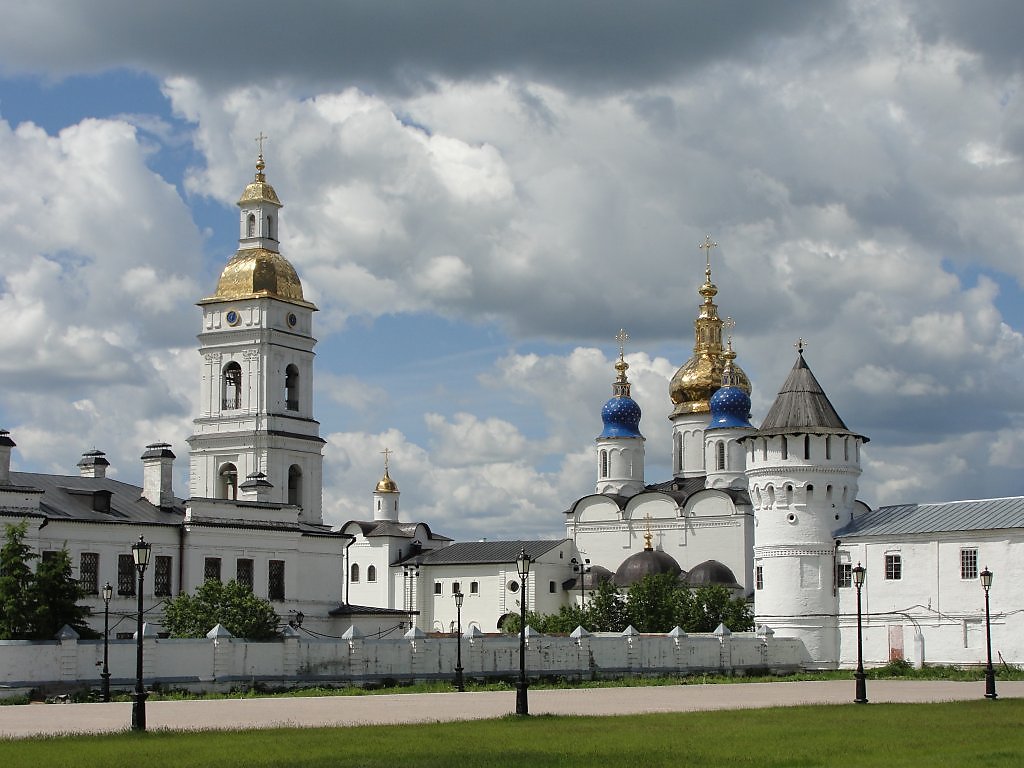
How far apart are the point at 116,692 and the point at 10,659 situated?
2.41 meters

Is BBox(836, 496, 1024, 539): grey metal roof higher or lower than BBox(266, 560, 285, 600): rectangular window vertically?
higher

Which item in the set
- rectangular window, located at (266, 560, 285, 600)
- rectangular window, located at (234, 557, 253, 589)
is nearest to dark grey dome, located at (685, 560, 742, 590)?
rectangular window, located at (266, 560, 285, 600)

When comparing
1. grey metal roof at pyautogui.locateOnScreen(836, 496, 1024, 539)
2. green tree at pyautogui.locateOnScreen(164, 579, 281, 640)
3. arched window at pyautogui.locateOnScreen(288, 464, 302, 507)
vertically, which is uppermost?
arched window at pyautogui.locateOnScreen(288, 464, 302, 507)

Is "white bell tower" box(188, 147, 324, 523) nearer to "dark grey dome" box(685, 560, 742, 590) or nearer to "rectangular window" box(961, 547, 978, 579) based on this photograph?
"dark grey dome" box(685, 560, 742, 590)

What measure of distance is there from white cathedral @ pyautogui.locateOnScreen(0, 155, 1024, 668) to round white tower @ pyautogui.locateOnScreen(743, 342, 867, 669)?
0.07 metres

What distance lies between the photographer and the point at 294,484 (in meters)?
65.2

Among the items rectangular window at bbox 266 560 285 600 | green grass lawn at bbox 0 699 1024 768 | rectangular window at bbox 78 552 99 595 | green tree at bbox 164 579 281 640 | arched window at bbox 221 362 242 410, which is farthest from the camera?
arched window at bbox 221 362 242 410

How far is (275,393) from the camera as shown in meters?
64.7

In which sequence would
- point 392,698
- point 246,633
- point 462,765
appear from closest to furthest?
point 462,765 → point 392,698 → point 246,633

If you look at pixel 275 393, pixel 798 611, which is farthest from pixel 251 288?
pixel 798 611

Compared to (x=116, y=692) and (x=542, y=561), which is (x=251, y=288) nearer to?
(x=542, y=561)

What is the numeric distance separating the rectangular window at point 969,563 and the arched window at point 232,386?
28752mm

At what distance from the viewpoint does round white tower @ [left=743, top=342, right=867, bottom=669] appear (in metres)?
57.6

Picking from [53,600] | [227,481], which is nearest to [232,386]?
[227,481]
